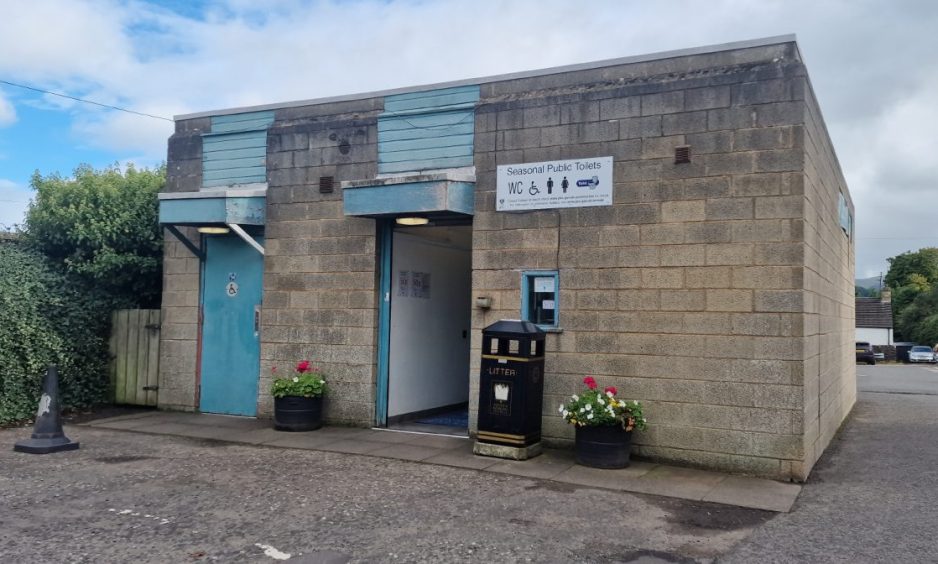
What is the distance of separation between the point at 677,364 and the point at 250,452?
16.3ft

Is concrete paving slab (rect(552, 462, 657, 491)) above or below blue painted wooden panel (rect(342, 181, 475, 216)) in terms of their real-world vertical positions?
below

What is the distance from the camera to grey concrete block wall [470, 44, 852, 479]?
783 cm

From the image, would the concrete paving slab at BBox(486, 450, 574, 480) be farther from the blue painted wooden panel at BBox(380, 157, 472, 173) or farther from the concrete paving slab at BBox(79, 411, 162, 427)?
the concrete paving slab at BBox(79, 411, 162, 427)

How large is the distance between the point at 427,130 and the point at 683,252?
3727 millimetres

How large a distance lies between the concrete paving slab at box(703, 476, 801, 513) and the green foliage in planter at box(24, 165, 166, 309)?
9.61m

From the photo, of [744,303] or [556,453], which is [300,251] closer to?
[556,453]

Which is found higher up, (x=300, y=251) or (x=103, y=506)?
(x=300, y=251)

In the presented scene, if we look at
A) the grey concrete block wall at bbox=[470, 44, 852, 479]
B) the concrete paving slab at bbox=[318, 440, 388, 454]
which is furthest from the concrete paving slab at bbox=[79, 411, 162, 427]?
the grey concrete block wall at bbox=[470, 44, 852, 479]

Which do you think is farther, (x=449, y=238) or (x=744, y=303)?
(x=449, y=238)

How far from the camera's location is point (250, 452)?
8.79m

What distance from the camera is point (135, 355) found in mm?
12031

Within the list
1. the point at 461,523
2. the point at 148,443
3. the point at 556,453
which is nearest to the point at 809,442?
the point at 556,453

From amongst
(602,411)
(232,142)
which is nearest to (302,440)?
(602,411)

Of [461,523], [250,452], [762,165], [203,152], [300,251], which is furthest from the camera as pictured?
[203,152]
